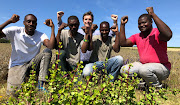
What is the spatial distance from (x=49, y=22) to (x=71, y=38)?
2.56 feet

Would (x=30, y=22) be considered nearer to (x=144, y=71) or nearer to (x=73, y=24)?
(x=73, y=24)

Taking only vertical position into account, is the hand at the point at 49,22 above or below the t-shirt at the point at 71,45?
above

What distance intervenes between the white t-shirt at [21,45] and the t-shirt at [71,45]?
0.58m

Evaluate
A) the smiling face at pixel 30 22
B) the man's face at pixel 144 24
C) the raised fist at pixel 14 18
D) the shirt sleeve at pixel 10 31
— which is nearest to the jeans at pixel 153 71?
the man's face at pixel 144 24

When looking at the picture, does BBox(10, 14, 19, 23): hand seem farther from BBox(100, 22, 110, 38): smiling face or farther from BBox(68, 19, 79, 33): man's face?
BBox(100, 22, 110, 38): smiling face

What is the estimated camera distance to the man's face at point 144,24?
3.35 m

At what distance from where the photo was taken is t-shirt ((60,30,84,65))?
3.94m

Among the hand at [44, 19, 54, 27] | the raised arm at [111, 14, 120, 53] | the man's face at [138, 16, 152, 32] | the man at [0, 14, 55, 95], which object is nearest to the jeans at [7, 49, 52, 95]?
the man at [0, 14, 55, 95]

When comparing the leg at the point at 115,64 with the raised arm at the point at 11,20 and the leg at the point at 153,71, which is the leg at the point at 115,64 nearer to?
the leg at the point at 153,71

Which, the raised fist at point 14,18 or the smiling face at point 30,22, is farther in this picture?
the smiling face at point 30,22

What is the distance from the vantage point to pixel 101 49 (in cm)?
391

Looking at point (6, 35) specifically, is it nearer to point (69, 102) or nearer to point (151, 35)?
point (69, 102)

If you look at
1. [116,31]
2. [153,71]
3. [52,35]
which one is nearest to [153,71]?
[153,71]

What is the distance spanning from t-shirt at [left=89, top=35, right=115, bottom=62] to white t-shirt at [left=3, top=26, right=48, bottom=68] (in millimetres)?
1509
